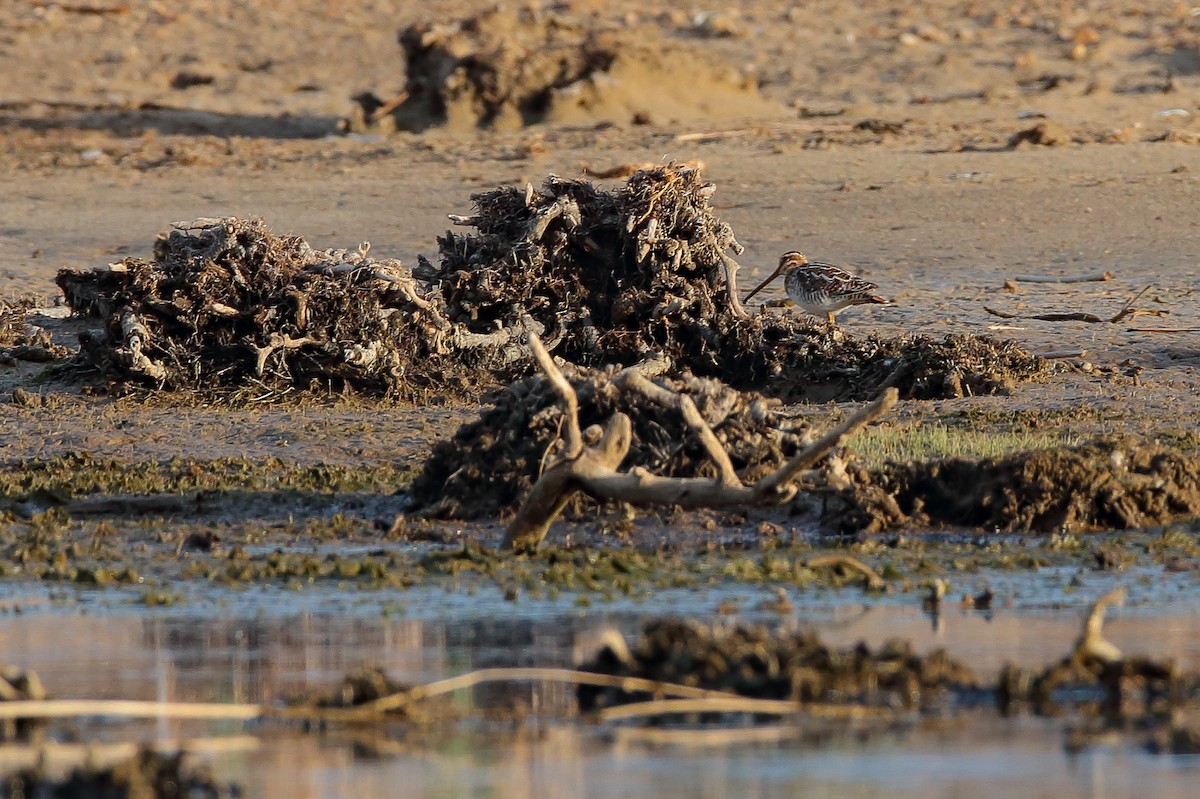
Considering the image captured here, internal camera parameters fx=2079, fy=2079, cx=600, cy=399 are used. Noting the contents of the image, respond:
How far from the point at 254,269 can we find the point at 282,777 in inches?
268

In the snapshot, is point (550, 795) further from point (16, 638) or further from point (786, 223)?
point (786, 223)

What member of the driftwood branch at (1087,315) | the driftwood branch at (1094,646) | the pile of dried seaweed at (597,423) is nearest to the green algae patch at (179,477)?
the pile of dried seaweed at (597,423)

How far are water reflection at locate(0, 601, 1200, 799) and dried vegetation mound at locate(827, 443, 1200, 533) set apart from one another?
138cm

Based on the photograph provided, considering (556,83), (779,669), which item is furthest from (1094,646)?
(556,83)

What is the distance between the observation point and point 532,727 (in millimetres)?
5121

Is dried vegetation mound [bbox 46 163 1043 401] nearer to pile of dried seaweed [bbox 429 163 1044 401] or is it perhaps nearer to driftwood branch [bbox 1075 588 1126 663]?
pile of dried seaweed [bbox 429 163 1044 401]

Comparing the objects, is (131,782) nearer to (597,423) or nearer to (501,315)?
(597,423)

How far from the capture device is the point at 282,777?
4668 millimetres

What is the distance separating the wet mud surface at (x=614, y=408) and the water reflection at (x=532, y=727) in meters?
0.02

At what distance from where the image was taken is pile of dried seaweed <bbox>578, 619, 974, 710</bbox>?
534 cm

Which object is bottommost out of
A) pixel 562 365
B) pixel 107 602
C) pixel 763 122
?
pixel 107 602

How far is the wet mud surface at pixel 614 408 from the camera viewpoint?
5.20m

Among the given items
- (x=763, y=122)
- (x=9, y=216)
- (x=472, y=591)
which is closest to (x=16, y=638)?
(x=472, y=591)

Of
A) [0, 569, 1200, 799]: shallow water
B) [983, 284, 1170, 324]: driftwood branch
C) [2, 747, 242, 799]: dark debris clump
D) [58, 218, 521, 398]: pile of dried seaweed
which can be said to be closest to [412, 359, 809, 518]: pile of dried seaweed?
[0, 569, 1200, 799]: shallow water
